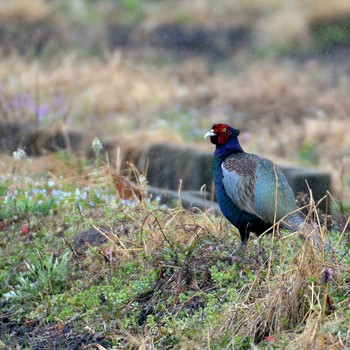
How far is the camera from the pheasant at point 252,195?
18.8 feet

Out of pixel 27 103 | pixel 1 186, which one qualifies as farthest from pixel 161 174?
pixel 27 103

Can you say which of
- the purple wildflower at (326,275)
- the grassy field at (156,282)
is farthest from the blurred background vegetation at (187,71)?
the purple wildflower at (326,275)

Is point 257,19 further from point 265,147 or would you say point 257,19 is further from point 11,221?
point 11,221

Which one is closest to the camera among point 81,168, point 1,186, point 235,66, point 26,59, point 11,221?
point 11,221

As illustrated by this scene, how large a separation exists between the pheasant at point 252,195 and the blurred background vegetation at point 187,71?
4.03 metres

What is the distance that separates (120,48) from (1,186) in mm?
11231

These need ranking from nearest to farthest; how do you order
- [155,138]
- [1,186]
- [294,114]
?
[1,186] < [155,138] < [294,114]

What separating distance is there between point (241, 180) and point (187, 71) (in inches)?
424

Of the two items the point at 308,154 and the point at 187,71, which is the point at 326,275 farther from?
the point at 187,71

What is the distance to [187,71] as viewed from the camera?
16438 millimetres

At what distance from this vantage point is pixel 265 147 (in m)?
11.8

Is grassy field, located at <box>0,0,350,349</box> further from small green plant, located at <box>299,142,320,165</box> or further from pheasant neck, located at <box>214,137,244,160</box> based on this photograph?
pheasant neck, located at <box>214,137,244,160</box>

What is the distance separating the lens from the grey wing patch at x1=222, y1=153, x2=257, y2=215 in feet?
18.9

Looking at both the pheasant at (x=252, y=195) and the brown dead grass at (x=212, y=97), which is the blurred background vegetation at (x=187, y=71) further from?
the pheasant at (x=252, y=195)
